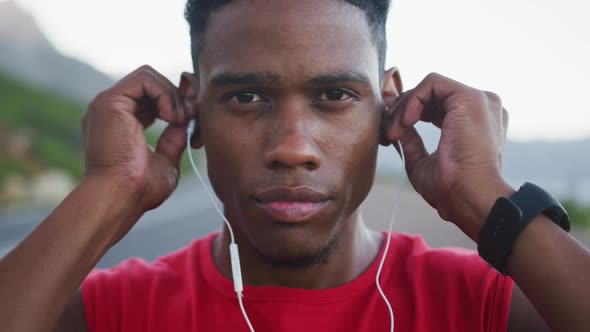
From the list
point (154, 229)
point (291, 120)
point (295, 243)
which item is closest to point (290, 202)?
point (295, 243)

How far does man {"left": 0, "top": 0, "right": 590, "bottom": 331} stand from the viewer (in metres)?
2.13

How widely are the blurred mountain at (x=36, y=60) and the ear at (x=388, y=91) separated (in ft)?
89.3

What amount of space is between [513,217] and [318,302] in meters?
0.90

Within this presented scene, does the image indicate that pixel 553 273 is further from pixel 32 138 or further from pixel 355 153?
pixel 32 138

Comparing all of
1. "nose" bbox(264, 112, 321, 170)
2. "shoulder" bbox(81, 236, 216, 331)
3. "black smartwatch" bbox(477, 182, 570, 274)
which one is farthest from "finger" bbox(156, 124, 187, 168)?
"black smartwatch" bbox(477, 182, 570, 274)

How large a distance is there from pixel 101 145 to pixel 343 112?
1.09m

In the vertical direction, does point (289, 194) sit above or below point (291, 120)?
below

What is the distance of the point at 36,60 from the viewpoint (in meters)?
30.3

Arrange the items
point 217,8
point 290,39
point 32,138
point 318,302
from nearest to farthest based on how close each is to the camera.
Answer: point 290,39 < point 318,302 < point 217,8 < point 32,138

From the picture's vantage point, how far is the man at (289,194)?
2.13 metres

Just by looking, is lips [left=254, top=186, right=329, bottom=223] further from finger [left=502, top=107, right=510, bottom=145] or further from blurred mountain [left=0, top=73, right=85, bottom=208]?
blurred mountain [left=0, top=73, right=85, bottom=208]

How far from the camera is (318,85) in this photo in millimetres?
2246

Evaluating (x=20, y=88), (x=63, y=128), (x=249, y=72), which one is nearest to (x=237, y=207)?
(x=249, y=72)

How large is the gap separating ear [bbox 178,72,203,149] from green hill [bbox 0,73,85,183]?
18.0 metres
